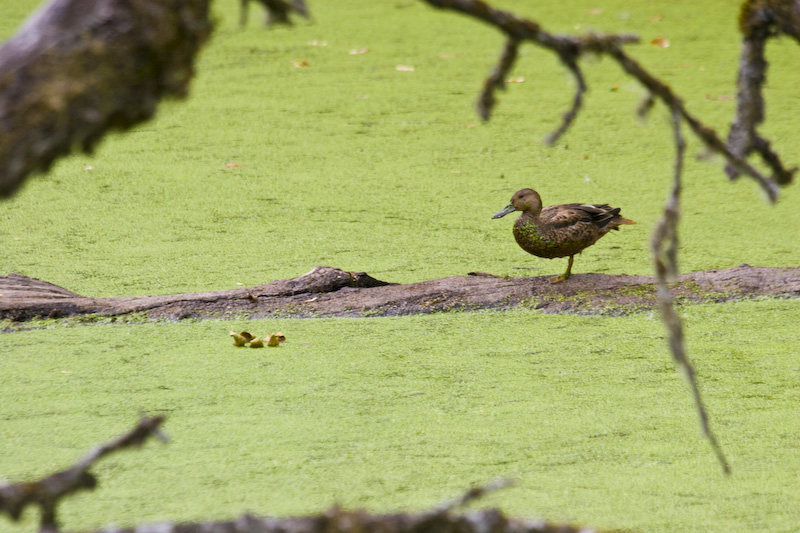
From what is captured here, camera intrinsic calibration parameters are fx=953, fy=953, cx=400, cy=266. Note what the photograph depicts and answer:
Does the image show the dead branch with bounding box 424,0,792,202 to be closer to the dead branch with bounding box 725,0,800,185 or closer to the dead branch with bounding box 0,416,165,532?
the dead branch with bounding box 725,0,800,185

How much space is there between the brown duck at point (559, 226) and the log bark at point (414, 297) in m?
0.08

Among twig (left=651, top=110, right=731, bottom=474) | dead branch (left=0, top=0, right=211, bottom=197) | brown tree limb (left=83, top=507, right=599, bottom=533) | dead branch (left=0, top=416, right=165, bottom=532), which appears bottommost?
dead branch (left=0, top=416, right=165, bottom=532)

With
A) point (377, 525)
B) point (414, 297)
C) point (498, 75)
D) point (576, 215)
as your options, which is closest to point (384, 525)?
point (377, 525)

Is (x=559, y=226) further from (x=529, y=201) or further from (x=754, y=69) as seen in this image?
(x=754, y=69)

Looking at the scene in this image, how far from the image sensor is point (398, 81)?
4.03 meters

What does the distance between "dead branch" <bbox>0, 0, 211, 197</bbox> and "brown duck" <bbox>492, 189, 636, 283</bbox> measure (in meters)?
1.96

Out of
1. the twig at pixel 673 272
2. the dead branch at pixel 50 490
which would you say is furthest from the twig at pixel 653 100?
the dead branch at pixel 50 490

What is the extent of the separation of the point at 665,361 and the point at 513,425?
1.55 feet

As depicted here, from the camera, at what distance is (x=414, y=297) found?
240cm

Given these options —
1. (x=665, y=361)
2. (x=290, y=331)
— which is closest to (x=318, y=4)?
(x=290, y=331)

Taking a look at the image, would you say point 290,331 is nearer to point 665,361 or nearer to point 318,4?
point 665,361

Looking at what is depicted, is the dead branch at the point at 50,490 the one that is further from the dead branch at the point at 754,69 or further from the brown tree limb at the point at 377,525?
the dead branch at the point at 754,69

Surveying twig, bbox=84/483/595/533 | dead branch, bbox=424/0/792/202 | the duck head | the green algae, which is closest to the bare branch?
dead branch, bbox=424/0/792/202

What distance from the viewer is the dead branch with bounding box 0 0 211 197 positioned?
48 cm
